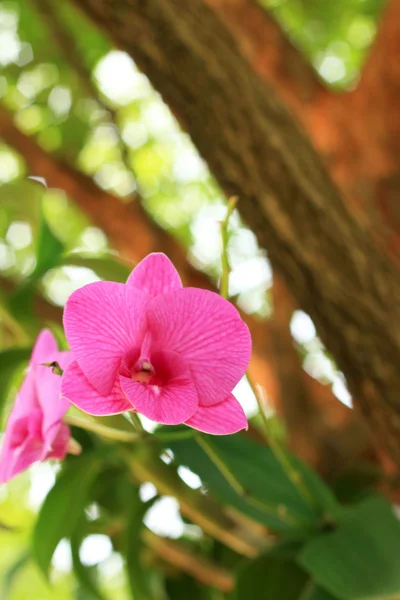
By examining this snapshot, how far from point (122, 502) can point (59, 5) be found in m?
1.12

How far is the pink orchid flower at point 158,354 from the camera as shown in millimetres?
239

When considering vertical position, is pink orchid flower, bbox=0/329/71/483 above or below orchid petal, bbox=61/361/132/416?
below

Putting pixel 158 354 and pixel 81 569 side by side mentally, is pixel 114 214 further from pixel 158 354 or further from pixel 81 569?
pixel 158 354

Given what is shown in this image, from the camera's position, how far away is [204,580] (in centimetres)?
70

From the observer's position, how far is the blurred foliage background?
3.84 ft

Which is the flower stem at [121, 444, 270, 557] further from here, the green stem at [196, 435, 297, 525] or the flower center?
the flower center

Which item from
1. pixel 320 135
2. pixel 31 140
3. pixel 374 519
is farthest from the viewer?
pixel 320 135

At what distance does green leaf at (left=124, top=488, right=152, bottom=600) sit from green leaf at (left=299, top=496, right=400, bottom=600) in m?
0.18

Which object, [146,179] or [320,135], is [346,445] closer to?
[320,135]

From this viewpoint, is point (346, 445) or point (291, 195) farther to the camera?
point (346, 445)

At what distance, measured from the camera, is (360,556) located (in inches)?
17.7

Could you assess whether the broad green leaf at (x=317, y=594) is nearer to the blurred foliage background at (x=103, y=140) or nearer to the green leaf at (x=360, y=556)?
the green leaf at (x=360, y=556)

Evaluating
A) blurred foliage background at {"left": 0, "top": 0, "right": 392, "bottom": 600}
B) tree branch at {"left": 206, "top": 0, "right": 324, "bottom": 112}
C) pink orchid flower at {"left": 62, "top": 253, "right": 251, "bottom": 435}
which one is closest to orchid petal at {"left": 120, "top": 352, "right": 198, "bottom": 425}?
pink orchid flower at {"left": 62, "top": 253, "right": 251, "bottom": 435}

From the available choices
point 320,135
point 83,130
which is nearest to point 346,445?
point 320,135
